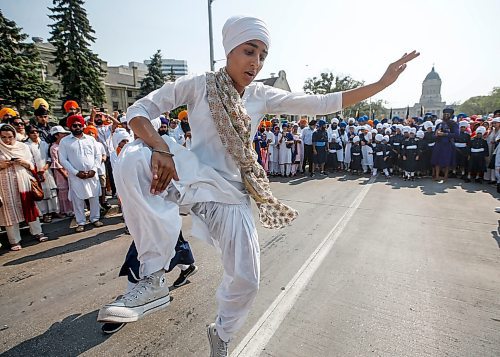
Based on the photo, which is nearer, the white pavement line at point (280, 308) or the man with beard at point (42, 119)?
the white pavement line at point (280, 308)

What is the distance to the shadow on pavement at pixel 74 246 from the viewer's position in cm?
417

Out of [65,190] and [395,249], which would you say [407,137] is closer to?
[395,249]

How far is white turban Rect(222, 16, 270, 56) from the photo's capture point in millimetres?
1749

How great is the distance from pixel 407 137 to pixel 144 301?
38.2ft

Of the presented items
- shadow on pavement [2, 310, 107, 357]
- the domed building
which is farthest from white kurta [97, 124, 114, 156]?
the domed building

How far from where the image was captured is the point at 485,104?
76750mm

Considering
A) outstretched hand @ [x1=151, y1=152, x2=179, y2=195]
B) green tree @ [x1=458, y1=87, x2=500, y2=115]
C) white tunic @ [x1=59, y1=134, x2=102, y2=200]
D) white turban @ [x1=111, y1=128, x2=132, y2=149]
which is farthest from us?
green tree @ [x1=458, y1=87, x2=500, y2=115]

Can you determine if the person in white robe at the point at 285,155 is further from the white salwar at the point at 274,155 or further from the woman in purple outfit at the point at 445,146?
the woman in purple outfit at the point at 445,146

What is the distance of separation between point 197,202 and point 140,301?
0.78 meters

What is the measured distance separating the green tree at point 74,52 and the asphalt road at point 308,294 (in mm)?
27294

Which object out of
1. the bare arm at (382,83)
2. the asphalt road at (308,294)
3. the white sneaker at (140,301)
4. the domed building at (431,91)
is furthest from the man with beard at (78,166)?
the domed building at (431,91)

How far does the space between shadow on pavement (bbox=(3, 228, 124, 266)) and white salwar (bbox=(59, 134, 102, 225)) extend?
Result: 76 centimetres

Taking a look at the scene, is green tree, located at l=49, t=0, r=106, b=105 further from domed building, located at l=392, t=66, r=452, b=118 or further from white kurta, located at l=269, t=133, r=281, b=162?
domed building, located at l=392, t=66, r=452, b=118

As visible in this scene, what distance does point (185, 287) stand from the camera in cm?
316
